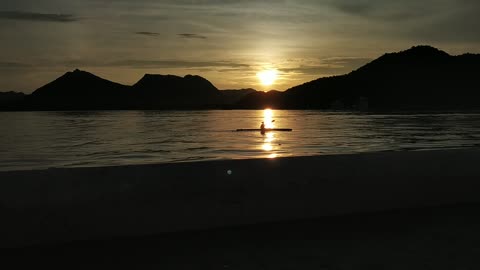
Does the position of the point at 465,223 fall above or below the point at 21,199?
below

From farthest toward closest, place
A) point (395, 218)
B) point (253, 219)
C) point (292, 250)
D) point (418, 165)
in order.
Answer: point (418, 165), point (395, 218), point (253, 219), point (292, 250)

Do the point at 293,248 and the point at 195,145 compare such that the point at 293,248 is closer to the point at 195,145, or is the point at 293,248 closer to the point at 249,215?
the point at 249,215

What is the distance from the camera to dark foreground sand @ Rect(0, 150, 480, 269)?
369cm

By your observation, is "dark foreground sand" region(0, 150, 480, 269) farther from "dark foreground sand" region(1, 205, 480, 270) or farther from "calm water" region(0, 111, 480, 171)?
"calm water" region(0, 111, 480, 171)

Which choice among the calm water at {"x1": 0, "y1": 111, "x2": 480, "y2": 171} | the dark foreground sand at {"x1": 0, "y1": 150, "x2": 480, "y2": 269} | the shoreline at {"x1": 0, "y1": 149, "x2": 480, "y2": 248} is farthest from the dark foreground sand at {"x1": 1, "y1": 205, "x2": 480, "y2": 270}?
the calm water at {"x1": 0, "y1": 111, "x2": 480, "y2": 171}

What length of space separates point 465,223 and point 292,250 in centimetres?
195

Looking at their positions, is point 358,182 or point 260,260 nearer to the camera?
point 260,260

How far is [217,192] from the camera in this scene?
434cm

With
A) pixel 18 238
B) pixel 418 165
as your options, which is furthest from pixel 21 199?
pixel 418 165

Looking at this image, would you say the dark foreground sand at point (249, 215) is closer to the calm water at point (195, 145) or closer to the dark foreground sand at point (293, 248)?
the dark foreground sand at point (293, 248)

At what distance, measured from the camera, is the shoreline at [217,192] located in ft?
12.7

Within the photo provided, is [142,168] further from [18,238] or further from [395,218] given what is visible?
[395,218]

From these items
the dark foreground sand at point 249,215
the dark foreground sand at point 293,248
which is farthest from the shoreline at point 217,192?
the dark foreground sand at point 293,248

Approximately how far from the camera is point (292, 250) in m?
3.81
